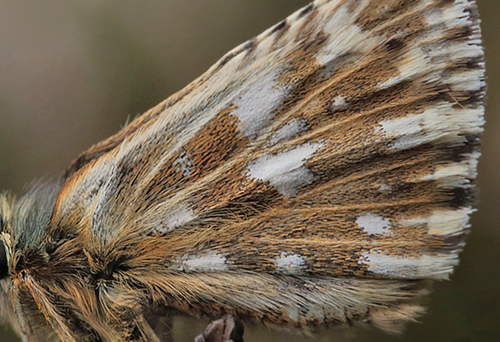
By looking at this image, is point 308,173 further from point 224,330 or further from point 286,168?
point 224,330

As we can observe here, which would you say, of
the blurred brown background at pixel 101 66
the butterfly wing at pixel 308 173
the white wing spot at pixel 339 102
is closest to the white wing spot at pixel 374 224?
the butterfly wing at pixel 308 173

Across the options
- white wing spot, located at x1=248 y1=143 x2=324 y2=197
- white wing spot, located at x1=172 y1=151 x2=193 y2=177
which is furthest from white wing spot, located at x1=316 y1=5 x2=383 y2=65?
white wing spot, located at x1=172 y1=151 x2=193 y2=177

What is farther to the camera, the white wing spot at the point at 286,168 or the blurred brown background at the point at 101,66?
the blurred brown background at the point at 101,66

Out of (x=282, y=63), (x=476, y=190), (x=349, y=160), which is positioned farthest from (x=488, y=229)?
(x=282, y=63)

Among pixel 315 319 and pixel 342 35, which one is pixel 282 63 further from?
pixel 315 319

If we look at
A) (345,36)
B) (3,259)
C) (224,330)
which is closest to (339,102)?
(345,36)

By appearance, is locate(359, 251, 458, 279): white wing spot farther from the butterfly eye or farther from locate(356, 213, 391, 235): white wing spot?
the butterfly eye

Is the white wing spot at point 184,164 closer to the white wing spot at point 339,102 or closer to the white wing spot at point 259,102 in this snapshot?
the white wing spot at point 259,102
